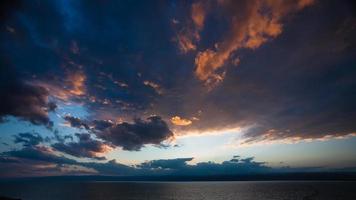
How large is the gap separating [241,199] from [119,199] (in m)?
66.4

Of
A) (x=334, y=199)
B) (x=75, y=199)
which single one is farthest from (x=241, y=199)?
(x=75, y=199)

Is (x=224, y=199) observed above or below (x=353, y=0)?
below

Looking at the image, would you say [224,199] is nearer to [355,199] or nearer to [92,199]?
[355,199]

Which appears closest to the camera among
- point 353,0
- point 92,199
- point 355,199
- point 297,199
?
point 353,0

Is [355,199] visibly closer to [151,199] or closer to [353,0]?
[151,199]

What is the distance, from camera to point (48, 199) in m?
128

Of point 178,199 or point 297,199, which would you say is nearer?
point 297,199

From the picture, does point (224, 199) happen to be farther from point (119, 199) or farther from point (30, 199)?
point (30, 199)

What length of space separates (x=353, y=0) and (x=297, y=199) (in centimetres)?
13069

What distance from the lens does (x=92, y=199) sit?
13338 centimetres

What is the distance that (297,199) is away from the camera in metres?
125

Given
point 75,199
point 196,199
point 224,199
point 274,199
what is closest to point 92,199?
point 75,199

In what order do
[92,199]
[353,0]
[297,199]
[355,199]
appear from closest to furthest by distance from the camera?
[353,0] → [355,199] → [297,199] → [92,199]

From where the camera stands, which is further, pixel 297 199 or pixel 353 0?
pixel 297 199
